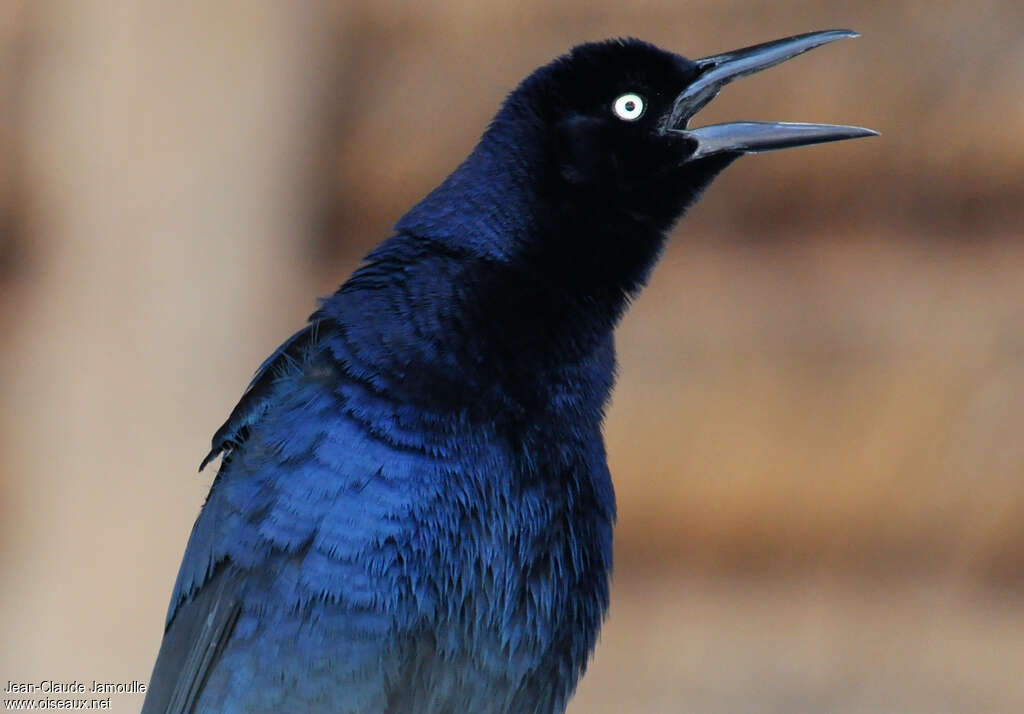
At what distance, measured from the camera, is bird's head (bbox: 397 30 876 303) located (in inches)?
51.2

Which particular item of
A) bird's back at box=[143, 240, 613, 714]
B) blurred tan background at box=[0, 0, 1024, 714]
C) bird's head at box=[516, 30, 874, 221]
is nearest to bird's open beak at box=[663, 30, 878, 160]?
bird's head at box=[516, 30, 874, 221]

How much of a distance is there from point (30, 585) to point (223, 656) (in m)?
1.08

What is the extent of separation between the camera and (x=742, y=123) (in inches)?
52.1

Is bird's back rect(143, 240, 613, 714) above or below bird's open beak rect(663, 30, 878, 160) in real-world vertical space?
below

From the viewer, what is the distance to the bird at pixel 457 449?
1144 millimetres

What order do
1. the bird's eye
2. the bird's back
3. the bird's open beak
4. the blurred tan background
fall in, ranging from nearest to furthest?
the bird's back
the bird's open beak
the bird's eye
the blurred tan background

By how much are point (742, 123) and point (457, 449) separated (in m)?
0.42

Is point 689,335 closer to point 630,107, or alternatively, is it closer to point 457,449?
point 630,107

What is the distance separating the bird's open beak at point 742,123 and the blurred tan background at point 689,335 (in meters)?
0.71

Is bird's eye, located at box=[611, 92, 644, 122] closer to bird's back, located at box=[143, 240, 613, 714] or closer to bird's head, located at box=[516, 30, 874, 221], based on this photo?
bird's head, located at box=[516, 30, 874, 221]

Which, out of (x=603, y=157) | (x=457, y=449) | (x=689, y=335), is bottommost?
(x=689, y=335)

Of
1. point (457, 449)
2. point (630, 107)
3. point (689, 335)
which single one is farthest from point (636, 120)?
point (689, 335)

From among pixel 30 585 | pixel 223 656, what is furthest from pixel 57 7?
pixel 223 656

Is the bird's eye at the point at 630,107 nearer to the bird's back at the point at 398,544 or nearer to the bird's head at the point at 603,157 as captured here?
the bird's head at the point at 603,157
